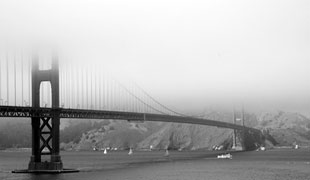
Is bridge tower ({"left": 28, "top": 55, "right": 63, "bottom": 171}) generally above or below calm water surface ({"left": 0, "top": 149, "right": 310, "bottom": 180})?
above

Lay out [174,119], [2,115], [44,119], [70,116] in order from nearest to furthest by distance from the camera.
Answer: [2,115]
[44,119]
[70,116]
[174,119]

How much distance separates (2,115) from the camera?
6269 cm

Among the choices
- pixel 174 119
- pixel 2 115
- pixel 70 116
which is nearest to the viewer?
pixel 2 115

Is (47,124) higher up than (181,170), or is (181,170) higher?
(47,124)

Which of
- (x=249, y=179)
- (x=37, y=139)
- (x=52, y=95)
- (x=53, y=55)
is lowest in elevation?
(x=249, y=179)

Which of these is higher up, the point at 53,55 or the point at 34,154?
the point at 53,55

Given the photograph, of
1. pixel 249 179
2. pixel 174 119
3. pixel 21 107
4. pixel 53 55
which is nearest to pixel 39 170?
pixel 21 107

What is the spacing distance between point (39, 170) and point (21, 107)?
8057mm

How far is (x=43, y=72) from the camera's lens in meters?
67.8

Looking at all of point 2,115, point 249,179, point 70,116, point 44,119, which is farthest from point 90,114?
point 249,179

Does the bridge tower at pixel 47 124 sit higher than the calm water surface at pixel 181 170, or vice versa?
the bridge tower at pixel 47 124

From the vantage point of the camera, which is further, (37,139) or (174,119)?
(174,119)

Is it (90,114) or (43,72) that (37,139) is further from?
(90,114)

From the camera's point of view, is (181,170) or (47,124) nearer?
(47,124)
